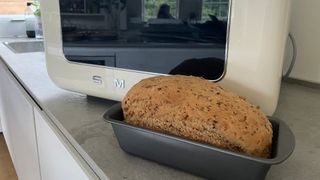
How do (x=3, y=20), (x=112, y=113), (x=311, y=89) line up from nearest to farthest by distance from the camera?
(x=112, y=113)
(x=311, y=89)
(x=3, y=20)

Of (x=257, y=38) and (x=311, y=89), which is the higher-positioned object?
(x=257, y=38)

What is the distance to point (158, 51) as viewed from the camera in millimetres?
601

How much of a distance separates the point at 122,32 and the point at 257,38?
30cm

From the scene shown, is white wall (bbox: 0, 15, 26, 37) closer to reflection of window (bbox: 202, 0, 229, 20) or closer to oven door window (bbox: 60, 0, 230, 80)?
oven door window (bbox: 60, 0, 230, 80)

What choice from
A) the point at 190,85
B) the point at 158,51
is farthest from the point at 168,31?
the point at 190,85

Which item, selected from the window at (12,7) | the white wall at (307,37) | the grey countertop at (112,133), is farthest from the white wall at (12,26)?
the white wall at (307,37)

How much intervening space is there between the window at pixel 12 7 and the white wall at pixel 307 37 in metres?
2.22

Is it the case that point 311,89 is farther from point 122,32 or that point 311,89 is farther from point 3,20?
point 3,20

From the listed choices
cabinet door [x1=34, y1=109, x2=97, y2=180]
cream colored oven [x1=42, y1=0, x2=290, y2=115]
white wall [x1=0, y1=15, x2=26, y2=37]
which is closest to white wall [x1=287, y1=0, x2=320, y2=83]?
cream colored oven [x1=42, y1=0, x2=290, y2=115]

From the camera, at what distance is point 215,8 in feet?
1.65

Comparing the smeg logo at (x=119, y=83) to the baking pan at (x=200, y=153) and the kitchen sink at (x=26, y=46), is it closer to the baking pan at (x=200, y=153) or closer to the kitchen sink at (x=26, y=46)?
the baking pan at (x=200, y=153)

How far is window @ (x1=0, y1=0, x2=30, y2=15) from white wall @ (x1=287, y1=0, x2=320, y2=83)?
2222mm

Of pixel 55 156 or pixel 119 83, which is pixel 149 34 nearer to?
pixel 119 83

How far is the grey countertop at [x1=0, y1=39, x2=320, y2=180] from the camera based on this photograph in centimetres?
44
